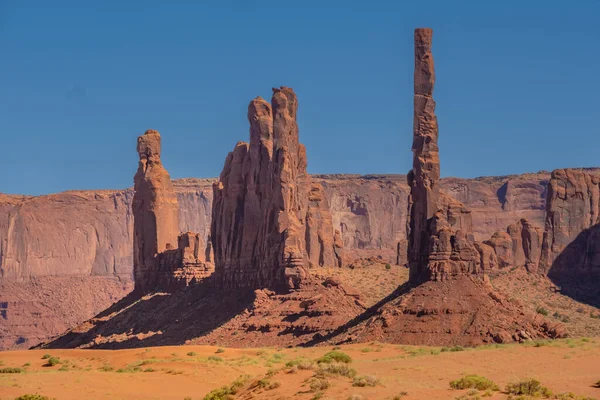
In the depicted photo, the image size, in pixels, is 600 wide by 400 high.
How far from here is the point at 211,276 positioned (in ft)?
367

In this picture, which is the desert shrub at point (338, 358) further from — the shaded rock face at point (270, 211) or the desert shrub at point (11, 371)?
the shaded rock face at point (270, 211)

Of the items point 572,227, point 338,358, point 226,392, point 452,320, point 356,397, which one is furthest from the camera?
point 572,227

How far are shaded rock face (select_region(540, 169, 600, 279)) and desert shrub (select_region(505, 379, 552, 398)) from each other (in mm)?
63792

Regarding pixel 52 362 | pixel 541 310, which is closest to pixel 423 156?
pixel 541 310

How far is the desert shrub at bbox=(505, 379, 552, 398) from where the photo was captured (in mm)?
45844

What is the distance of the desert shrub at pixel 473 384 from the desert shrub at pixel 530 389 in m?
0.80

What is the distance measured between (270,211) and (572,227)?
2812 cm

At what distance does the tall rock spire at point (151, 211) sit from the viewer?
4808 inches

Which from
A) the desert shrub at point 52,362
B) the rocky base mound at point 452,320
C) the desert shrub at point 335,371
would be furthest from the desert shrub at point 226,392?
the desert shrub at point 52,362

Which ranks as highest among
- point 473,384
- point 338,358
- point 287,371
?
point 338,358

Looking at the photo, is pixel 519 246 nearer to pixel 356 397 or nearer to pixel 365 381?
pixel 365 381

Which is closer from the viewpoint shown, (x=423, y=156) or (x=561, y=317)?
(x=423, y=156)

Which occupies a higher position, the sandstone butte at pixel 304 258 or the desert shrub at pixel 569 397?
the sandstone butte at pixel 304 258

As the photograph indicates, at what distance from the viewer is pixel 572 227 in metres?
115
